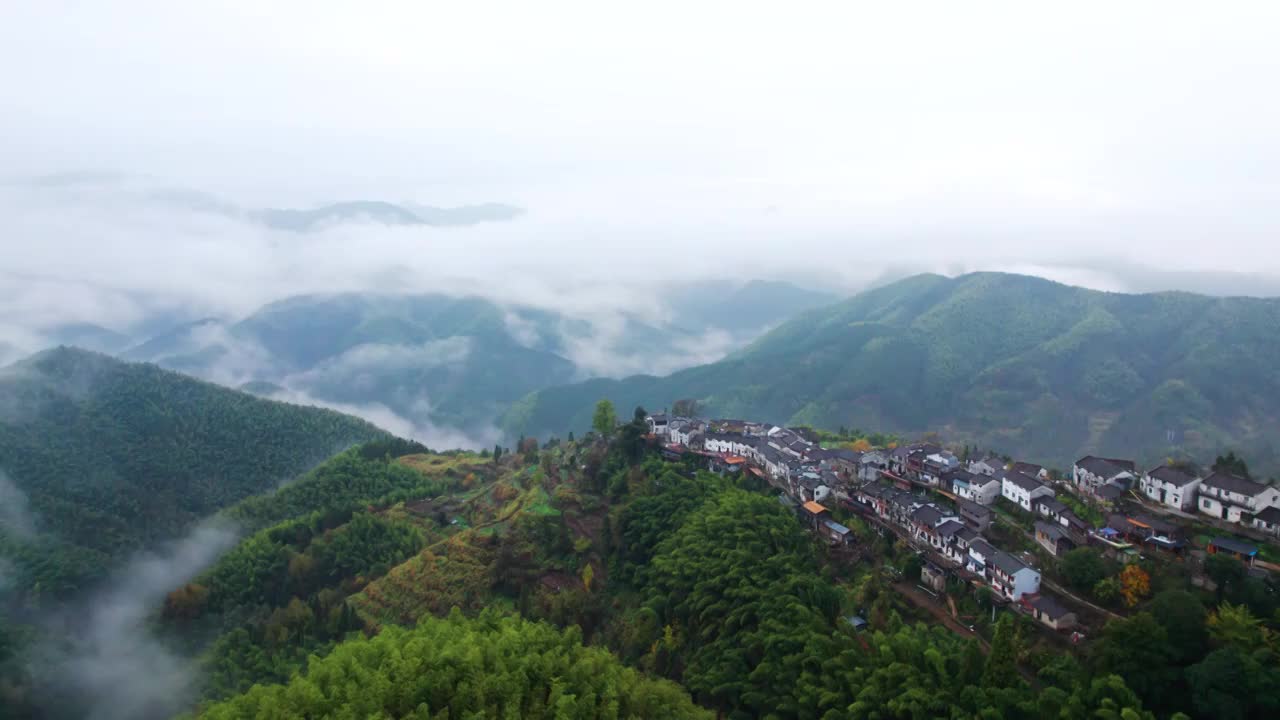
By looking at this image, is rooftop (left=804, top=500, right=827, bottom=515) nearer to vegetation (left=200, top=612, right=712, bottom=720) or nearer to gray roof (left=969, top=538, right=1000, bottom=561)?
gray roof (left=969, top=538, right=1000, bottom=561)

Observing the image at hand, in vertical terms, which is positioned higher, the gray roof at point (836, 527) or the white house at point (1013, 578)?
the white house at point (1013, 578)

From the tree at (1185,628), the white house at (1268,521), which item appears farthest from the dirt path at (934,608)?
the white house at (1268,521)

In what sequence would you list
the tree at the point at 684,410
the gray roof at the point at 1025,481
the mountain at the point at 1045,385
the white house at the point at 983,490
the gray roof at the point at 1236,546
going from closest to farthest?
1. the gray roof at the point at 1236,546
2. the gray roof at the point at 1025,481
3. the white house at the point at 983,490
4. the tree at the point at 684,410
5. the mountain at the point at 1045,385

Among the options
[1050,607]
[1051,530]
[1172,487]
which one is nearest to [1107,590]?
[1050,607]

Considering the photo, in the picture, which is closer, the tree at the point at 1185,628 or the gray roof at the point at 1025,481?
the tree at the point at 1185,628

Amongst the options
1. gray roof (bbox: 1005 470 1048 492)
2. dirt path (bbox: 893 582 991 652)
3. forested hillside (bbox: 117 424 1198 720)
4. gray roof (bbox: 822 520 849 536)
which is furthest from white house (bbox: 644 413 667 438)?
dirt path (bbox: 893 582 991 652)

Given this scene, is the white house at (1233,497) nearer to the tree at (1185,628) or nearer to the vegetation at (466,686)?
the tree at (1185,628)

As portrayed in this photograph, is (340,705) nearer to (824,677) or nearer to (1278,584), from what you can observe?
(824,677)
